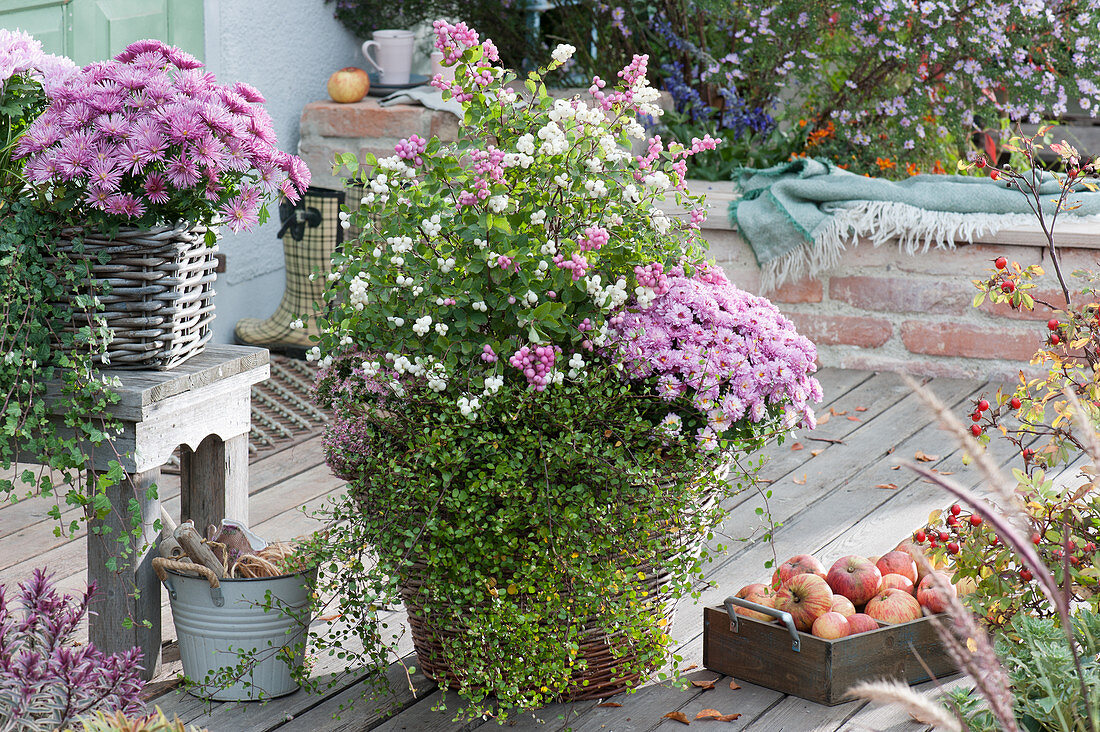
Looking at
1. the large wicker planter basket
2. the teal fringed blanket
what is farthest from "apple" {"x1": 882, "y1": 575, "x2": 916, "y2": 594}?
the teal fringed blanket

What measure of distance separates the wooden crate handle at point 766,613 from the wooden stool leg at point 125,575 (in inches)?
40.5

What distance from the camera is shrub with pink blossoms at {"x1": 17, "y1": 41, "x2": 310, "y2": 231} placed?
1.71 metres

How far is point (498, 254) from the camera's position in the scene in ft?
5.86

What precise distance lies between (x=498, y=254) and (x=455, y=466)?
A: 1.13 feet

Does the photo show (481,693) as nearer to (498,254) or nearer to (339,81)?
(498,254)

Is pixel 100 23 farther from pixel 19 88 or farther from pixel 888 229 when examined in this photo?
pixel 888 229

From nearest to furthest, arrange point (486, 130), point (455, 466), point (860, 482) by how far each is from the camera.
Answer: point (455, 466) → point (486, 130) → point (860, 482)

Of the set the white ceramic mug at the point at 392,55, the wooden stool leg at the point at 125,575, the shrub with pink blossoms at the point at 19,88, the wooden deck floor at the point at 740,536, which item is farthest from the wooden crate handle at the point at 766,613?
the white ceramic mug at the point at 392,55

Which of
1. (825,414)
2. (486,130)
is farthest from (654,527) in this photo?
(825,414)

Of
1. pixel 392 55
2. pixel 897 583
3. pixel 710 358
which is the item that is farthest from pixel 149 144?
pixel 392 55

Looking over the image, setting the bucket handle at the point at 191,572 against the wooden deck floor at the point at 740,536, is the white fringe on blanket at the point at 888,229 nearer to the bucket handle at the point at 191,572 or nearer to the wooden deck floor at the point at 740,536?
the wooden deck floor at the point at 740,536

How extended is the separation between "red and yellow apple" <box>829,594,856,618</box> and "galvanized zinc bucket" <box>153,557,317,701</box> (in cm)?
92

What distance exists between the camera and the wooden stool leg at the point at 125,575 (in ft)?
6.30

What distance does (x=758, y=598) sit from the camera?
208 cm
